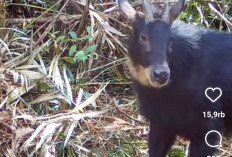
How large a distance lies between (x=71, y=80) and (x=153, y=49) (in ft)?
5.09

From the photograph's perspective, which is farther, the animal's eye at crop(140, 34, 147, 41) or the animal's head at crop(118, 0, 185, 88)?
the animal's eye at crop(140, 34, 147, 41)

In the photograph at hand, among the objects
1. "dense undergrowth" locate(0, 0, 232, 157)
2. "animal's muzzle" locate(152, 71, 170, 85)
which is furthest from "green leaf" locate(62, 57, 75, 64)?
"animal's muzzle" locate(152, 71, 170, 85)

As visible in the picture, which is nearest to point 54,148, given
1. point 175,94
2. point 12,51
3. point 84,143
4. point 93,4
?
point 84,143

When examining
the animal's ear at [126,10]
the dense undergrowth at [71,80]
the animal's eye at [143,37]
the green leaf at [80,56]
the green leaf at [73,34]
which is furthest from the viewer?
the green leaf at [73,34]

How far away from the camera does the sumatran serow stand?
3.75 m

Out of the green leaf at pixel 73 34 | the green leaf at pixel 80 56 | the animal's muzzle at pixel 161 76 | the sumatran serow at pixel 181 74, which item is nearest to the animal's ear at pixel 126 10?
the sumatran serow at pixel 181 74

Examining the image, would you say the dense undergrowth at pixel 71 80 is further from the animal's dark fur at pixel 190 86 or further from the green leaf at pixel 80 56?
the animal's dark fur at pixel 190 86

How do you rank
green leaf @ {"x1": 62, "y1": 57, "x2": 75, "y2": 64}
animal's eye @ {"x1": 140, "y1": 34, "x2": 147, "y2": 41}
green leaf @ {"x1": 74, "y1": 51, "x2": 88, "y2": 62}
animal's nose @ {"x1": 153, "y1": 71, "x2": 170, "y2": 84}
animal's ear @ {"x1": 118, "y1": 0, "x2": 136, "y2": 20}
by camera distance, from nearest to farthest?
animal's nose @ {"x1": 153, "y1": 71, "x2": 170, "y2": 84}, animal's eye @ {"x1": 140, "y1": 34, "x2": 147, "y2": 41}, animal's ear @ {"x1": 118, "y1": 0, "x2": 136, "y2": 20}, green leaf @ {"x1": 74, "y1": 51, "x2": 88, "y2": 62}, green leaf @ {"x1": 62, "y1": 57, "x2": 75, "y2": 64}

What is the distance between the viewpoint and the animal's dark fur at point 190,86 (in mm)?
3828

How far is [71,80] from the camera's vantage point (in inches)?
201

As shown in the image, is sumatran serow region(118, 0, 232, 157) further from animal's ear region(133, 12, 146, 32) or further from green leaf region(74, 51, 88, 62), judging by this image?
green leaf region(74, 51, 88, 62)

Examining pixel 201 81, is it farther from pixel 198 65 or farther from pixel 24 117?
pixel 24 117

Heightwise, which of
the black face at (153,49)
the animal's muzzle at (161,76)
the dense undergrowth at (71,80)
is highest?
the black face at (153,49)

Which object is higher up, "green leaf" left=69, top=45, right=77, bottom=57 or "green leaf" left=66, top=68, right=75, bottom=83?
"green leaf" left=69, top=45, right=77, bottom=57
